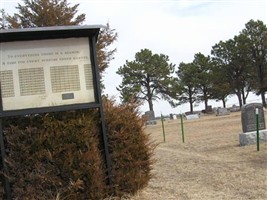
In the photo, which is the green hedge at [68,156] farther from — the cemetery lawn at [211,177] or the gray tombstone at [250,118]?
the gray tombstone at [250,118]

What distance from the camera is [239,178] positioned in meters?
7.32

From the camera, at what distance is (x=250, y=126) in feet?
45.1

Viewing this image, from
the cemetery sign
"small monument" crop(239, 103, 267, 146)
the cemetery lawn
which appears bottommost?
the cemetery lawn

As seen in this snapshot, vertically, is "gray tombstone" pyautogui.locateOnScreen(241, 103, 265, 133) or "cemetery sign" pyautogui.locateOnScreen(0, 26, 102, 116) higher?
"cemetery sign" pyautogui.locateOnScreen(0, 26, 102, 116)

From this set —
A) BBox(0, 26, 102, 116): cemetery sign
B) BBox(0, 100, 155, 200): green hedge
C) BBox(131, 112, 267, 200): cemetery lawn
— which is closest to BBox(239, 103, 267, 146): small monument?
BBox(131, 112, 267, 200): cemetery lawn

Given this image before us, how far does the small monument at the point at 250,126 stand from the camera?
12836mm

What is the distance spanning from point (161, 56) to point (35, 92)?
69.4m

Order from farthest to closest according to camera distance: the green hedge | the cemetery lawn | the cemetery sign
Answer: the cemetery lawn
the cemetery sign
the green hedge

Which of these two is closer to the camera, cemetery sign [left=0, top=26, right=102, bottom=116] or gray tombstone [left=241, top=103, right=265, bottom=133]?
cemetery sign [left=0, top=26, right=102, bottom=116]

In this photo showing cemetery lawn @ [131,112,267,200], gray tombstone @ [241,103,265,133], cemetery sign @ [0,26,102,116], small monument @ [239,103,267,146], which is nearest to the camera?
cemetery sign @ [0,26,102,116]

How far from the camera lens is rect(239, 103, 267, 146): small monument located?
12.8 meters

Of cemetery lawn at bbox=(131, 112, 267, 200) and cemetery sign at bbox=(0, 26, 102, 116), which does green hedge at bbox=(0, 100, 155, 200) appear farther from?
cemetery lawn at bbox=(131, 112, 267, 200)

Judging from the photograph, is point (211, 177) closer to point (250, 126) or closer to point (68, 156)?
point (68, 156)

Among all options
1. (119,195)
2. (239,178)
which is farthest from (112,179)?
(239,178)
